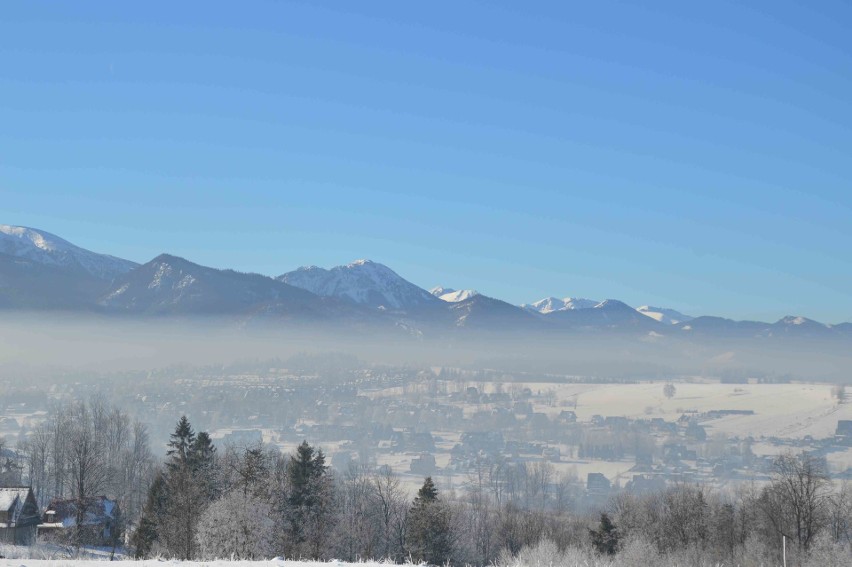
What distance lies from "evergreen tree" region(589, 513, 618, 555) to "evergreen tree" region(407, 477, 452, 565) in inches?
523

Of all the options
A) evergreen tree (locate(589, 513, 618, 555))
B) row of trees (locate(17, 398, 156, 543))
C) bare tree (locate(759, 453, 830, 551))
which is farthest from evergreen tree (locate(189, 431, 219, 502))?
bare tree (locate(759, 453, 830, 551))

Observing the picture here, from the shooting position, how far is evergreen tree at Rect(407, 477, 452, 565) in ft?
240

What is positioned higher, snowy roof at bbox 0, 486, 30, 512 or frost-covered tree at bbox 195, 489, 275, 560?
frost-covered tree at bbox 195, 489, 275, 560

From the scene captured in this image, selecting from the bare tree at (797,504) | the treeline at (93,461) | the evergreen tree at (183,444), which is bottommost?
the treeline at (93,461)

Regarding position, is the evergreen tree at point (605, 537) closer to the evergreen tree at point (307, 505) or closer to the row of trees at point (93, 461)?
the evergreen tree at point (307, 505)

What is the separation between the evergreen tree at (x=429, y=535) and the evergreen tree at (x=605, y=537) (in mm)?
13274

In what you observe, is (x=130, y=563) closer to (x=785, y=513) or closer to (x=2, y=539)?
(x=2, y=539)

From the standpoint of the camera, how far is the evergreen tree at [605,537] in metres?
79.6

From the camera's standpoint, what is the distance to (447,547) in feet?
242

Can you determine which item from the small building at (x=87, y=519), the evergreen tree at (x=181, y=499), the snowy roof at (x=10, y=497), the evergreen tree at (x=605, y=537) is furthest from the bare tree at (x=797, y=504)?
the snowy roof at (x=10, y=497)

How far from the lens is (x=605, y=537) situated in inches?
3137

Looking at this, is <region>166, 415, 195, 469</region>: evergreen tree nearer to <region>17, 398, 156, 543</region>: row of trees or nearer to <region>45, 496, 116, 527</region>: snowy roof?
<region>45, 496, 116, 527</region>: snowy roof

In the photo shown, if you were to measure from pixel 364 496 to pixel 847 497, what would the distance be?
160ft

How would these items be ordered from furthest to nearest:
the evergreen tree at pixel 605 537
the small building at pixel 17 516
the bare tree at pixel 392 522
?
the bare tree at pixel 392 522 → the evergreen tree at pixel 605 537 → the small building at pixel 17 516
